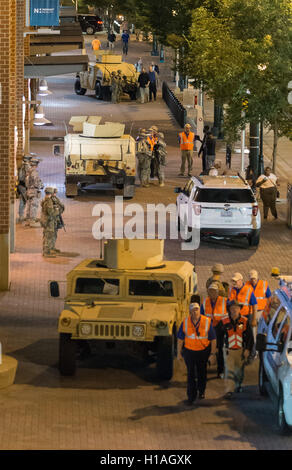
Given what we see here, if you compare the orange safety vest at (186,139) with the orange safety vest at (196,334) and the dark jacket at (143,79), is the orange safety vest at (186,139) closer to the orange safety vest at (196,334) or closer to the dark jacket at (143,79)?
the dark jacket at (143,79)

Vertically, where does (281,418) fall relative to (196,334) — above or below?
below

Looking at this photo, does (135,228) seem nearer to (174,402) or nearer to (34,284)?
(34,284)

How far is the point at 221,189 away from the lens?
27422 millimetres

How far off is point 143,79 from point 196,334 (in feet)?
139

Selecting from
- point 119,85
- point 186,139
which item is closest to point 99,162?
point 186,139

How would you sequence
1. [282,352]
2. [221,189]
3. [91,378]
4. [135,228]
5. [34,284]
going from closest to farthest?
[282,352] < [91,378] < [34,284] < [221,189] < [135,228]

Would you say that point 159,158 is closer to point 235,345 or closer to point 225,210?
point 225,210

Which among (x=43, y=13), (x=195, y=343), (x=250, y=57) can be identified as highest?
(x=43, y=13)

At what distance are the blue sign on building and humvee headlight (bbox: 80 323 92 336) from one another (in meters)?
18.5

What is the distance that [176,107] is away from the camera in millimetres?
53281

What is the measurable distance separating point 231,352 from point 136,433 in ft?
7.42

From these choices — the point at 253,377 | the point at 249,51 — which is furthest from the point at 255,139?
the point at 253,377

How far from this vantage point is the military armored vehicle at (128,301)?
17000 mm

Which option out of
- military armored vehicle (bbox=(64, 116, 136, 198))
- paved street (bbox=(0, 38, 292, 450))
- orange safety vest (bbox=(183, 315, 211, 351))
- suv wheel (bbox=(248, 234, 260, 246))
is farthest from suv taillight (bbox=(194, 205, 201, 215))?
orange safety vest (bbox=(183, 315, 211, 351))
